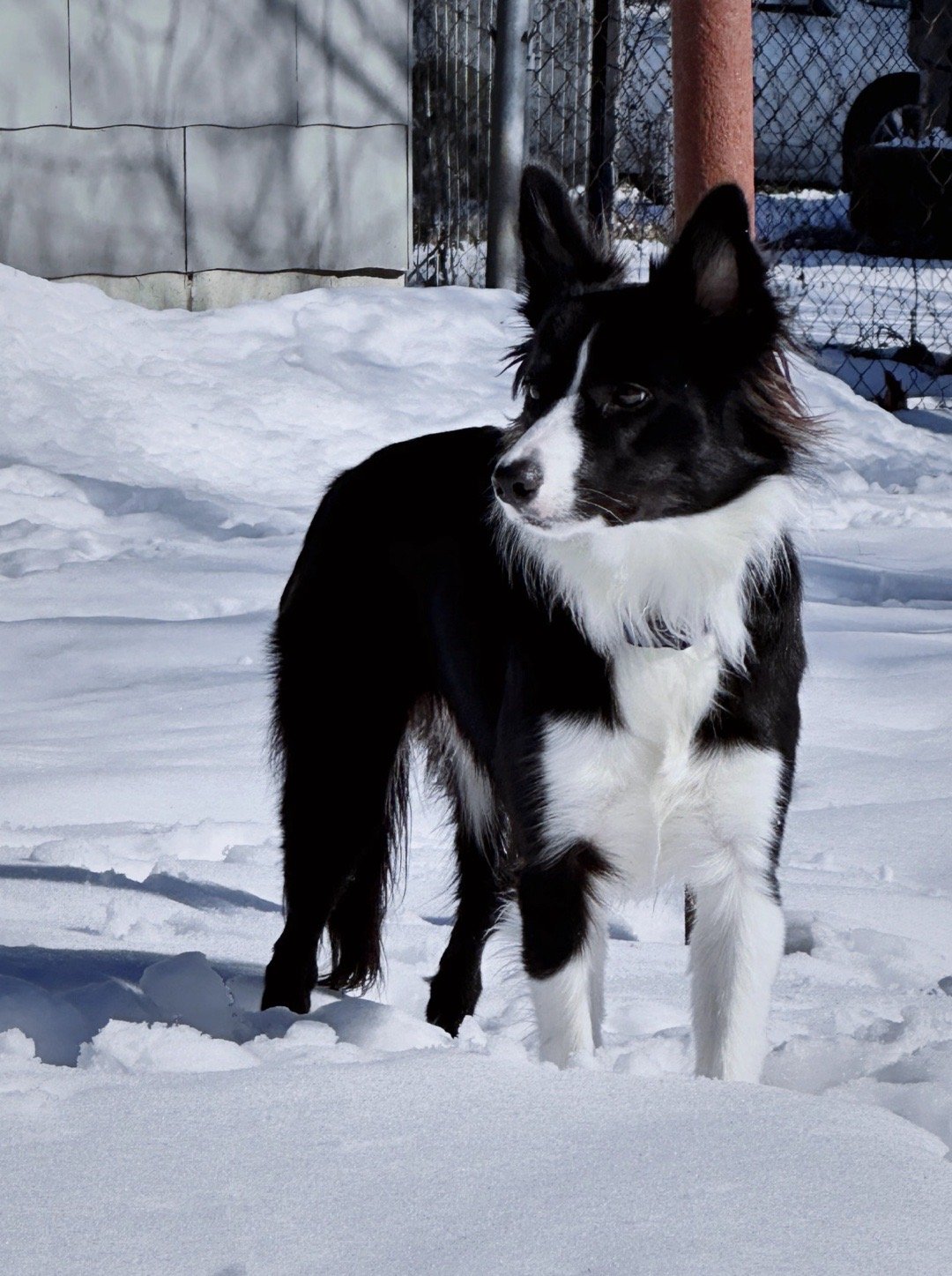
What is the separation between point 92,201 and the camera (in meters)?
7.86

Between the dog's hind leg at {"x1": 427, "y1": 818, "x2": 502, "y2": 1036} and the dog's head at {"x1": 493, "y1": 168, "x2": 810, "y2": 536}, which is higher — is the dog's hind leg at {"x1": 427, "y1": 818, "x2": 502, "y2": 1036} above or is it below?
below

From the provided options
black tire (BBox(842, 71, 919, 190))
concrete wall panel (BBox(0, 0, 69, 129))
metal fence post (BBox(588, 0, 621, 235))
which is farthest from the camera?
black tire (BBox(842, 71, 919, 190))

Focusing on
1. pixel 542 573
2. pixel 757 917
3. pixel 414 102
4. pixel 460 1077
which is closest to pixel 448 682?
pixel 542 573

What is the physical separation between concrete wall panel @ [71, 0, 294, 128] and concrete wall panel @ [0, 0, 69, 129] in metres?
0.07

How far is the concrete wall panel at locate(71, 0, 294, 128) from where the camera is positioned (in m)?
7.75

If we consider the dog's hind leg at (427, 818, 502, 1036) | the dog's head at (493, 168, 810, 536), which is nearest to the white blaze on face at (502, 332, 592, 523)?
the dog's head at (493, 168, 810, 536)

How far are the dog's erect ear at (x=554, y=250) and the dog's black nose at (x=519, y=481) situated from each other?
458mm

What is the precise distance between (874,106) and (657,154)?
4433mm

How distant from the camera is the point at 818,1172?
1.67 m

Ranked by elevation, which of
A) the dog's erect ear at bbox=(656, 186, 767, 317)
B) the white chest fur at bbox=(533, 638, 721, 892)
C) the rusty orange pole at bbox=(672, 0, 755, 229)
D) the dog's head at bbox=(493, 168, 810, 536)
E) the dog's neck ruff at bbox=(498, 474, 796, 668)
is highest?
the rusty orange pole at bbox=(672, 0, 755, 229)

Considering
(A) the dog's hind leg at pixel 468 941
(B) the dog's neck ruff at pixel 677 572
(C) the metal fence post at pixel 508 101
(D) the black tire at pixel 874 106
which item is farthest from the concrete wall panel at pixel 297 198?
(B) the dog's neck ruff at pixel 677 572

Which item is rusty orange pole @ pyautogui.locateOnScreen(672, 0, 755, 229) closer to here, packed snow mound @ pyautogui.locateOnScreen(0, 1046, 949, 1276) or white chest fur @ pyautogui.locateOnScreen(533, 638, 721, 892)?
white chest fur @ pyautogui.locateOnScreen(533, 638, 721, 892)

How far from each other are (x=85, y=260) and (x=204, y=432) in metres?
1.54

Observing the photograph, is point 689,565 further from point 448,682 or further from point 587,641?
point 448,682
